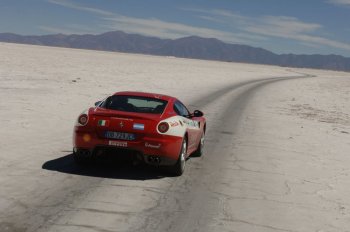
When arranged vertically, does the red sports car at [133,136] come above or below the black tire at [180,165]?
above

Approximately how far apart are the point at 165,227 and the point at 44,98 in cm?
1624

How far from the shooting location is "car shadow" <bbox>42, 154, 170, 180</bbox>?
8.77 metres

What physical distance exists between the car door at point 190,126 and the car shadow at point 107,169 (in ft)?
2.91

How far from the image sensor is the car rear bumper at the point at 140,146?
8422mm

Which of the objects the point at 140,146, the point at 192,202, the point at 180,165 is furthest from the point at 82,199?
the point at 180,165

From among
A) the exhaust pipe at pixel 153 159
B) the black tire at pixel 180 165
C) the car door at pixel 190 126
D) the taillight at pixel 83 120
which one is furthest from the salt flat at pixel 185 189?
the taillight at pixel 83 120

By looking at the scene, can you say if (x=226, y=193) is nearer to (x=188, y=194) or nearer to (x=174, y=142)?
(x=188, y=194)

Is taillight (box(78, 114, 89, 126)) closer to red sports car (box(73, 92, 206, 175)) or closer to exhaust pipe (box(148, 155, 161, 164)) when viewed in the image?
red sports car (box(73, 92, 206, 175))

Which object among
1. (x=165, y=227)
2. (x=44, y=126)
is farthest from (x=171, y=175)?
(x=44, y=126)

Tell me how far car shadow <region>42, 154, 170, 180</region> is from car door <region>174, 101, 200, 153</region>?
2.91 ft

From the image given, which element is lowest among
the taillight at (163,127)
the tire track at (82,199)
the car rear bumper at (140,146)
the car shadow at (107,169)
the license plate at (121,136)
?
the car shadow at (107,169)

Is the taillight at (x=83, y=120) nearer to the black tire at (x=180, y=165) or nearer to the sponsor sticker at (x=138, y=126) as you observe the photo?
the sponsor sticker at (x=138, y=126)

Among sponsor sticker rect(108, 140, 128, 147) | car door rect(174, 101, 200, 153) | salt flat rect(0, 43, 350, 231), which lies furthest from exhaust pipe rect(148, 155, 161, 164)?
car door rect(174, 101, 200, 153)

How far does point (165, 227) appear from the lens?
6102 millimetres
